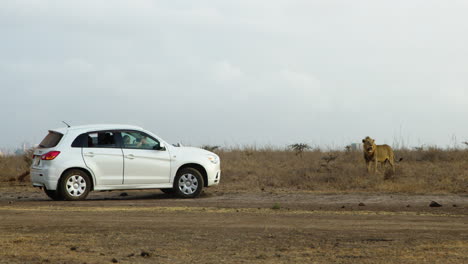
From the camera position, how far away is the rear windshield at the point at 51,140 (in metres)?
18.0

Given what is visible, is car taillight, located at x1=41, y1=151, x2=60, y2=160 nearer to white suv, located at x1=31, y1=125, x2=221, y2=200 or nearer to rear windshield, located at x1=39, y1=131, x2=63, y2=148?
white suv, located at x1=31, y1=125, x2=221, y2=200

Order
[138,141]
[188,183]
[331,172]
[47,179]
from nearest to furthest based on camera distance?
[47,179]
[138,141]
[188,183]
[331,172]

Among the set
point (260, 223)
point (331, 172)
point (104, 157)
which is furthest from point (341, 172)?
point (260, 223)

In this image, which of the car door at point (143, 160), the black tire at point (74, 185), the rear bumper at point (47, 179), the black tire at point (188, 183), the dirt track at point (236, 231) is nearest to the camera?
the dirt track at point (236, 231)

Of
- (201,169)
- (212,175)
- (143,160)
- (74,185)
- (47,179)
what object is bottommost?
(74,185)

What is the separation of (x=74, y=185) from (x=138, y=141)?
187cm

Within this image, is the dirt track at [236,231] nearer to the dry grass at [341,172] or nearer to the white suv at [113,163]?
the white suv at [113,163]

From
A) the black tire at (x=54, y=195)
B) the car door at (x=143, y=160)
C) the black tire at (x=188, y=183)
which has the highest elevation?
the car door at (x=143, y=160)

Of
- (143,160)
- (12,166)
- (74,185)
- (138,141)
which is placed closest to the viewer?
(74,185)

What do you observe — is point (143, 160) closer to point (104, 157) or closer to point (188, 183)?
point (104, 157)

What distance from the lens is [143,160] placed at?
1844 cm

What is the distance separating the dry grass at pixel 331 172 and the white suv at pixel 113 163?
3750 mm

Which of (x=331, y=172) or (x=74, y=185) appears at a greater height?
(x=331, y=172)

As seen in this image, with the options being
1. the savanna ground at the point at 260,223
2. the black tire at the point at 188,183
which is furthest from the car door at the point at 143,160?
the savanna ground at the point at 260,223
